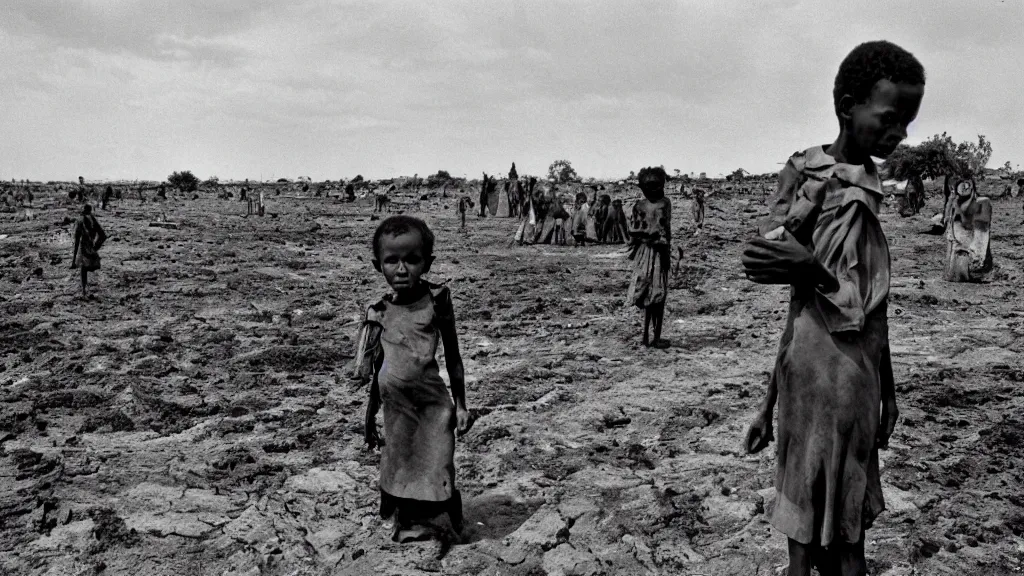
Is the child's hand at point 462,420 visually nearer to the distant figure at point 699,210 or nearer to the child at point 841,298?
the child at point 841,298

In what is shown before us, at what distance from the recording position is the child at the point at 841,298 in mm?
2043

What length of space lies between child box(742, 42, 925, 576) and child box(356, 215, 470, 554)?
174 cm

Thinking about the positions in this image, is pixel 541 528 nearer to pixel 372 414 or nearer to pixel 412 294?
pixel 372 414

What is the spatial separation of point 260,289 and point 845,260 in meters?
→ 11.0

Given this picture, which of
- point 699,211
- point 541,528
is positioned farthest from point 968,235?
point 699,211

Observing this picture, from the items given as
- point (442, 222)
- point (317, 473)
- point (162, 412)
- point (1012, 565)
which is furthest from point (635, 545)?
point (442, 222)

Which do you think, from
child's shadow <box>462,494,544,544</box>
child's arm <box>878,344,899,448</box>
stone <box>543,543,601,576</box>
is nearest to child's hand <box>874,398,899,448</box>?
child's arm <box>878,344,899,448</box>

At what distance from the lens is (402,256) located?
3389mm

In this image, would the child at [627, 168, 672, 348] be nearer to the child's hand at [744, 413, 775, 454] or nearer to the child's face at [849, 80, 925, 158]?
the child's hand at [744, 413, 775, 454]

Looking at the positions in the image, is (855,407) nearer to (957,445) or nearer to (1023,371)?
(957,445)

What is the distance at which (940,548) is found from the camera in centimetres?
359

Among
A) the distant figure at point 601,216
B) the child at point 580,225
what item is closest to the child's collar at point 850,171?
the child at point 580,225

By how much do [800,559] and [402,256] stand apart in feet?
6.88

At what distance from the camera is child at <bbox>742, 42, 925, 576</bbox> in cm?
204
